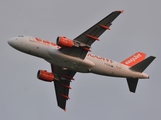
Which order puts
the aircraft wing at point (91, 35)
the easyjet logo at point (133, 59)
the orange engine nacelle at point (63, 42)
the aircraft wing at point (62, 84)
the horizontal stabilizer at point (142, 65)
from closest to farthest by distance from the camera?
the aircraft wing at point (91, 35), the orange engine nacelle at point (63, 42), the horizontal stabilizer at point (142, 65), the easyjet logo at point (133, 59), the aircraft wing at point (62, 84)

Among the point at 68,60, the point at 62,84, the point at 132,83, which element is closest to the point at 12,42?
the point at 68,60

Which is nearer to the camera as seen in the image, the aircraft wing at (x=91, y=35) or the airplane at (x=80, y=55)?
the aircraft wing at (x=91, y=35)

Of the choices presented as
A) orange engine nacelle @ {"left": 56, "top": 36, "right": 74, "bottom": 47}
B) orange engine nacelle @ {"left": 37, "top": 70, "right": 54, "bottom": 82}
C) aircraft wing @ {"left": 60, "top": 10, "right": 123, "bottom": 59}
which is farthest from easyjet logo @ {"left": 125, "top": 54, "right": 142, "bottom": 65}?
orange engine nacelle @ {"left": 37, "top": 70, "right": 54, "bottom": 82}

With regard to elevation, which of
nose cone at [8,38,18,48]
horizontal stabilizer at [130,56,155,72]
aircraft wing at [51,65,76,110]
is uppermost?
nose cone at [8,38,18,48]

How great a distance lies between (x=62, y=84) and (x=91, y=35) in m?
16.0

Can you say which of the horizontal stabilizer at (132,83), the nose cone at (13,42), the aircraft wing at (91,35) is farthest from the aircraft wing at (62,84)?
the nose cone at (13,42)

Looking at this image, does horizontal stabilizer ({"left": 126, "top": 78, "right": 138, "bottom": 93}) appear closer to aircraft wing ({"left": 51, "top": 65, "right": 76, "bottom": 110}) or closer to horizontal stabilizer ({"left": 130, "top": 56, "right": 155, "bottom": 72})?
horizontal stabilizer ({"left": 130, "top": 56, "right": 155, "bottom": 72})

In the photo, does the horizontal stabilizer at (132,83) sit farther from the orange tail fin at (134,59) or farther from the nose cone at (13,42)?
the nose cone at (13,42)

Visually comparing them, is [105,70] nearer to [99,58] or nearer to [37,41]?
[99,58]

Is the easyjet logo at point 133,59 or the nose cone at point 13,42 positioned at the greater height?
the nose cone at point 13,42

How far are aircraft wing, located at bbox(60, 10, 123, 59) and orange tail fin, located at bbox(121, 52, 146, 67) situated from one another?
10648 mm

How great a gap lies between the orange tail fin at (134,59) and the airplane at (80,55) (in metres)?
0.54

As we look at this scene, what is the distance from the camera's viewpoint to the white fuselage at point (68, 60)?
7481cm

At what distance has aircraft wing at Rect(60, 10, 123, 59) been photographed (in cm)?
7112
